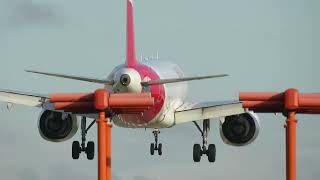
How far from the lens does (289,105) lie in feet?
174

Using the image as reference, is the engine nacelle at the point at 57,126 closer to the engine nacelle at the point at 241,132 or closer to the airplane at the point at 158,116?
the airplane at the point at 158,116

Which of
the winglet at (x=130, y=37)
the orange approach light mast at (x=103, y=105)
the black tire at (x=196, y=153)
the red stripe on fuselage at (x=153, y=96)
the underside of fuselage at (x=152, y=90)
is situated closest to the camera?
the orange approach light mast at (x=103, y=105)

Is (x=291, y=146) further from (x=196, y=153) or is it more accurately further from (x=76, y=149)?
(x=76, y=149)

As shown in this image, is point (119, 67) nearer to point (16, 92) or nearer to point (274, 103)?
point (16, 92)

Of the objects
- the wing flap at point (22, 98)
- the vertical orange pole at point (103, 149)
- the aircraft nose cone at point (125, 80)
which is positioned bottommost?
the vertical orange pole at point (103, 149)

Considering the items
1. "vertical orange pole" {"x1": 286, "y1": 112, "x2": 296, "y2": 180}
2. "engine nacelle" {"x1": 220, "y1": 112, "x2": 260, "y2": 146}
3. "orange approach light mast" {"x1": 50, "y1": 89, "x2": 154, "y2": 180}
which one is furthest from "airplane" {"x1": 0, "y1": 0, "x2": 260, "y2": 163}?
"vertical orange pole" {"x1": 286, "y1": 112, "x2": 296, "y2": 180}

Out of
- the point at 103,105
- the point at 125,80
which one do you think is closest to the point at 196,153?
the point at 125,80

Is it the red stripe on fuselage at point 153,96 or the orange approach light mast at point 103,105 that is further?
the red stripe on fuselage at point 153,96

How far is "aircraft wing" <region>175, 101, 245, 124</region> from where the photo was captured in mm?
85625

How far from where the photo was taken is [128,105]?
5491 cm

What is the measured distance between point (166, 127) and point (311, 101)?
3493 centimetres

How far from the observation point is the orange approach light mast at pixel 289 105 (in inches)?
2066

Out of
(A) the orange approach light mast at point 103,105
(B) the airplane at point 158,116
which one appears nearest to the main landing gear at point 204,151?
(B) the airplane at point 158,116

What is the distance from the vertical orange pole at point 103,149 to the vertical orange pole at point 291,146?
23.7 feet
